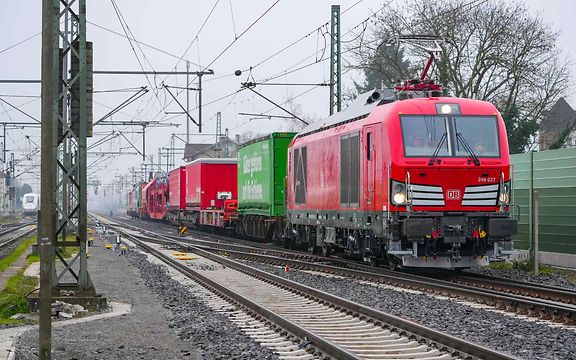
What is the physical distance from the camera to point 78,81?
13641mm

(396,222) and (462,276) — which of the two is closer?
(396,222)

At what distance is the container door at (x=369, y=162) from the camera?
58.2 ft

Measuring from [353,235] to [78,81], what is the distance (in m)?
8.24

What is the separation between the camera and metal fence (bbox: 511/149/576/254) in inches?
795

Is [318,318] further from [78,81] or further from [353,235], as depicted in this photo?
[353,235]

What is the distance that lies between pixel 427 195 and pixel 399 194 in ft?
1.83

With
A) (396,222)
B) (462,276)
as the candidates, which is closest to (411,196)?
(396,222)

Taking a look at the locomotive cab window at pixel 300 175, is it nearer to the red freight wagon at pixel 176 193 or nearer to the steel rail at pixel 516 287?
the steel rail at pixel 516 287

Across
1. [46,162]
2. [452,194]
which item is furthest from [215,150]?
[46,162]

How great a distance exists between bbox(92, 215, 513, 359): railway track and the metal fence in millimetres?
7177

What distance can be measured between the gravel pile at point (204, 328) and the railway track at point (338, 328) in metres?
0.49

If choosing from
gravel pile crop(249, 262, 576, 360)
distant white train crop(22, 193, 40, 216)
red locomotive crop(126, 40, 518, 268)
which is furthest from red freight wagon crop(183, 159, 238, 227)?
distant white train crop(22, 193, 40, 216)

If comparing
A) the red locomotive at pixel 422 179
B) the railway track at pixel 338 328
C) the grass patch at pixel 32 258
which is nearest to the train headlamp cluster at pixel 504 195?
the red locomotive at pixel 422 179

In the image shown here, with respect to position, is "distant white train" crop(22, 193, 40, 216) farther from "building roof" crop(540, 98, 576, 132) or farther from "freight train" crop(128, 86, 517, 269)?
"freight train" crop(128, 86, 517, 269)
